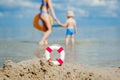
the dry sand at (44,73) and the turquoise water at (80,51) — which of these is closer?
the dry sand at (44,73)

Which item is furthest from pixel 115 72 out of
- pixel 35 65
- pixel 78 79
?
pixel 35 65

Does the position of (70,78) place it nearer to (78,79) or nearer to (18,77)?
(78,79)

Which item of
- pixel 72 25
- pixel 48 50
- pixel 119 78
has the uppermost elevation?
pixel 72 25

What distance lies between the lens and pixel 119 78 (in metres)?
6.62

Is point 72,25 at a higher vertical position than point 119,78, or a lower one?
higher

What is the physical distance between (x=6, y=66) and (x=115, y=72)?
6.89 feet

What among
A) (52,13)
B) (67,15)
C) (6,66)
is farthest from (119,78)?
(67,15)

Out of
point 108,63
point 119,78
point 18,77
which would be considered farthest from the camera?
point 108,63

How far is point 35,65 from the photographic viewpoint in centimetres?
645

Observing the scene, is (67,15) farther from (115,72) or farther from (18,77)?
(18,77)

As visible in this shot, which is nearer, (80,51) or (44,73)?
(44,73)

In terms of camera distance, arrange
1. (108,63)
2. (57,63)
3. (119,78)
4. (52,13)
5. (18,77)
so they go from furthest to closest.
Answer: (52,13) < (108,63) < (57,63) < (119,78) < (18,77)

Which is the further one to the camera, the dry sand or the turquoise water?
the turquoise water

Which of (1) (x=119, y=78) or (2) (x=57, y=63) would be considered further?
(2) (x=57, y=63)
